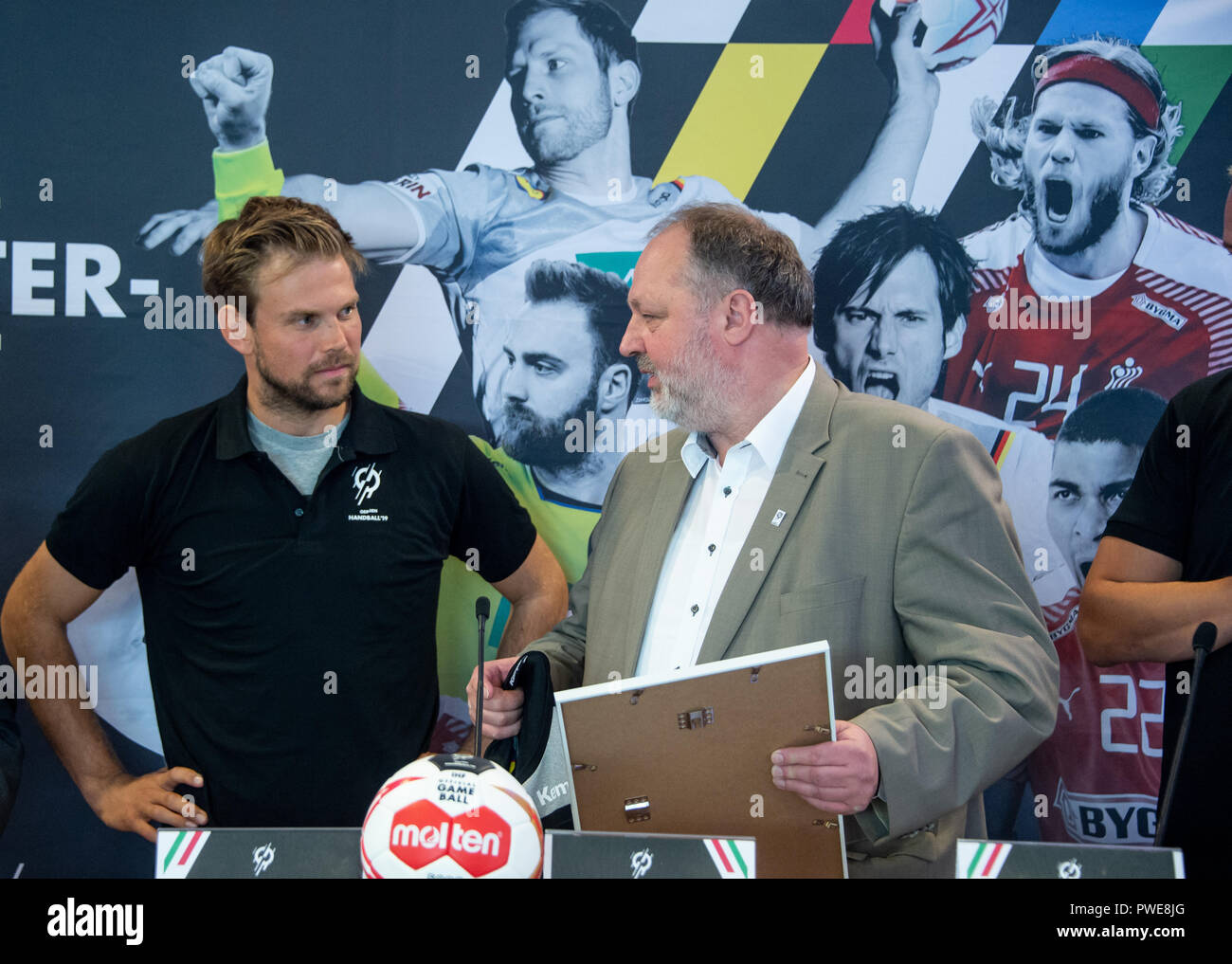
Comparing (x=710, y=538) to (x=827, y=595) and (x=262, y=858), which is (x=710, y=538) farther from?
(x=262, y=858)

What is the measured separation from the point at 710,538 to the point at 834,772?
2.11 feet

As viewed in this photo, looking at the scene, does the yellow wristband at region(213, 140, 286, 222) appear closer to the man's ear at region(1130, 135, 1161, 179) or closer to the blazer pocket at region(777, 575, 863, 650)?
the blazer pocket at region(777, 575, 863, 650)

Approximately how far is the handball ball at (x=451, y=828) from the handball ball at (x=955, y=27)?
2.45m

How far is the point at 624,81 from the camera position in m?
3.05

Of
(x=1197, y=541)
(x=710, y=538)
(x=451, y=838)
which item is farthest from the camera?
(x=1197, y=541)

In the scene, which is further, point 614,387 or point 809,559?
point 614,387

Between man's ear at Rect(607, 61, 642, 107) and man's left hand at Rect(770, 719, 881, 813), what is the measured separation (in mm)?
1974

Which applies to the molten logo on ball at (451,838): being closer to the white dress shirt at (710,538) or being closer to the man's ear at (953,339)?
the white dress shirt at (710,538)

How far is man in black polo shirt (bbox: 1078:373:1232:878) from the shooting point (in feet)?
7.41

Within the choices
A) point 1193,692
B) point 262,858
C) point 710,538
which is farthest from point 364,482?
point 1193,692

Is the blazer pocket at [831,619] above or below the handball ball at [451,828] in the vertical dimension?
above

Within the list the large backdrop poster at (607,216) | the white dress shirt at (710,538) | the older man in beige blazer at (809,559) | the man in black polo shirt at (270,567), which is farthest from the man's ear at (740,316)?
Answer: the man in black polo shirt at (270,567)

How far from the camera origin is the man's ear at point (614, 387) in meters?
3.09
